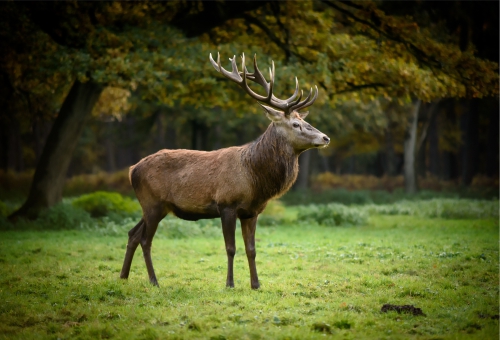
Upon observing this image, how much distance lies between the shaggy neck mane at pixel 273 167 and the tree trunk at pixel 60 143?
30.2ft

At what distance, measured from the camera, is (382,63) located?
15695 millimetres

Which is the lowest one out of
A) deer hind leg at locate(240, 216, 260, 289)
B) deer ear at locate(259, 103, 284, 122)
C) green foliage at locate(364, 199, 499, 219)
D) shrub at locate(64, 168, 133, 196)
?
shrub at locate(64, 168, 133, 196)

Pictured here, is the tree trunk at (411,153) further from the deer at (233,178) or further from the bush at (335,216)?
the deer at (233,178)

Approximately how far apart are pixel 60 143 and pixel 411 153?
16769mm

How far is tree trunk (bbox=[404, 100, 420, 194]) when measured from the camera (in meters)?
26.8

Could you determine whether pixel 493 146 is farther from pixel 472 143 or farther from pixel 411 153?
pixel 411 153

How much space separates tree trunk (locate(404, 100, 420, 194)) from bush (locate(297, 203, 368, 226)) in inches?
389

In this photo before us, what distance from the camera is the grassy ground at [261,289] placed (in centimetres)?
643

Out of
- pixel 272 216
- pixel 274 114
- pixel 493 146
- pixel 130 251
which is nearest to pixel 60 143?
pixel 272 216

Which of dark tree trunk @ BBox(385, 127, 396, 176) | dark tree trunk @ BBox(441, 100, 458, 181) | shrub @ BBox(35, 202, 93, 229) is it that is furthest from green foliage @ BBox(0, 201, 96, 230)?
dark tree trunk @ BBox(441, 100, 458, 181)

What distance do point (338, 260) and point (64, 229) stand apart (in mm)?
8010

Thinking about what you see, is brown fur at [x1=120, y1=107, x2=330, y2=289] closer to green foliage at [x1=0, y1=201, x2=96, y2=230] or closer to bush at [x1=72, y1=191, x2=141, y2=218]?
green foliage at [x1=0, y1=201, x2=96, y2=230]

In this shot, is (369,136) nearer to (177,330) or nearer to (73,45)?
(73,45)

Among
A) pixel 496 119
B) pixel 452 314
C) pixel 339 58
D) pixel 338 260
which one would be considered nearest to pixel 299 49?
pixel 339 58
